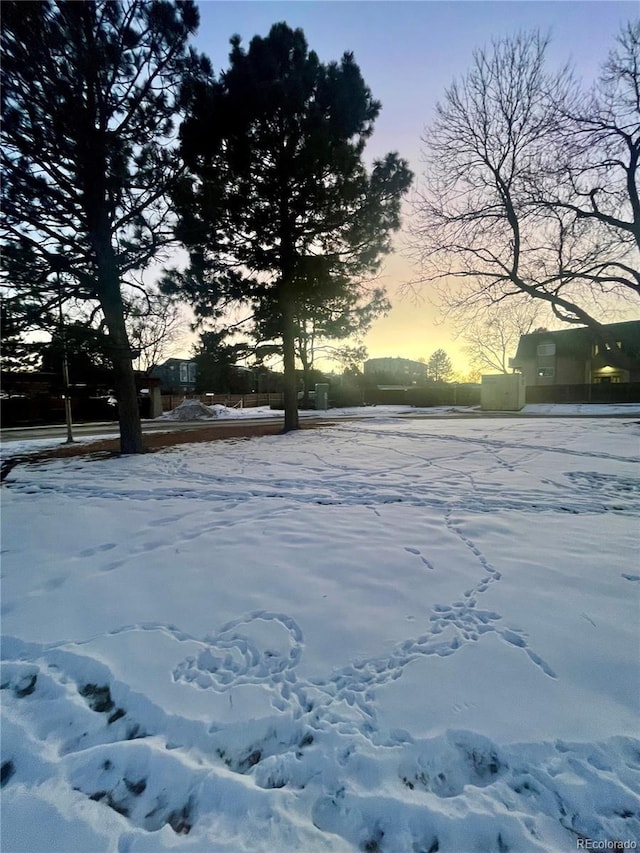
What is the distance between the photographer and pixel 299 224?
1084cm

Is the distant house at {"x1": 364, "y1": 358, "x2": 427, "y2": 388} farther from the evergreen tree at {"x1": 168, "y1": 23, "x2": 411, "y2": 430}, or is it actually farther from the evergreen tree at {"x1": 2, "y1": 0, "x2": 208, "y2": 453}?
the evergreen tree at {"x1": 2, "y1": 0, "x2": 208, "y2": 453}

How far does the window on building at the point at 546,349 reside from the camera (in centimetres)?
3466

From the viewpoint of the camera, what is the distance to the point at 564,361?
112 ft

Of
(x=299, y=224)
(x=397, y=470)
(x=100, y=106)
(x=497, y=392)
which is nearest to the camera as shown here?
(x=397, y=470)

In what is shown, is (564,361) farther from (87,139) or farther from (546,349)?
(87,139)

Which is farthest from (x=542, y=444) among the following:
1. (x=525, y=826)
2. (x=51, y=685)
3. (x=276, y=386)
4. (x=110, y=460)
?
(x=276, y=386)

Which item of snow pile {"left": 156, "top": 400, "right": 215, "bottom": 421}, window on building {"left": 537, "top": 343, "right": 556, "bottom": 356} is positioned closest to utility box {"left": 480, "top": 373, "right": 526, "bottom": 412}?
snow pile {"left": 156, "top": 400, "right": 215, "bottom": 421}

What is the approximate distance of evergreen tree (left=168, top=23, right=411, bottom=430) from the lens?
9547 millimetres

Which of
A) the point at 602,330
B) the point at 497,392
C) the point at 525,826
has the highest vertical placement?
the point at 602,330

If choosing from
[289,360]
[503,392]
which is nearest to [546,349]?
[503,392]

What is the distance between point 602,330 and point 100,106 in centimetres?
1493

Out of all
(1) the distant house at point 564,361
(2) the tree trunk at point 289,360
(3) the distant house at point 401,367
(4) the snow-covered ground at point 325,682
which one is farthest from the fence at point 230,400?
(3) the distant house at point 401,367

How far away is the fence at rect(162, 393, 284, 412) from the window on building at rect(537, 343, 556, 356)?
2557 centimetres

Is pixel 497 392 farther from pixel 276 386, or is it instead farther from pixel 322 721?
pixel 276 386
